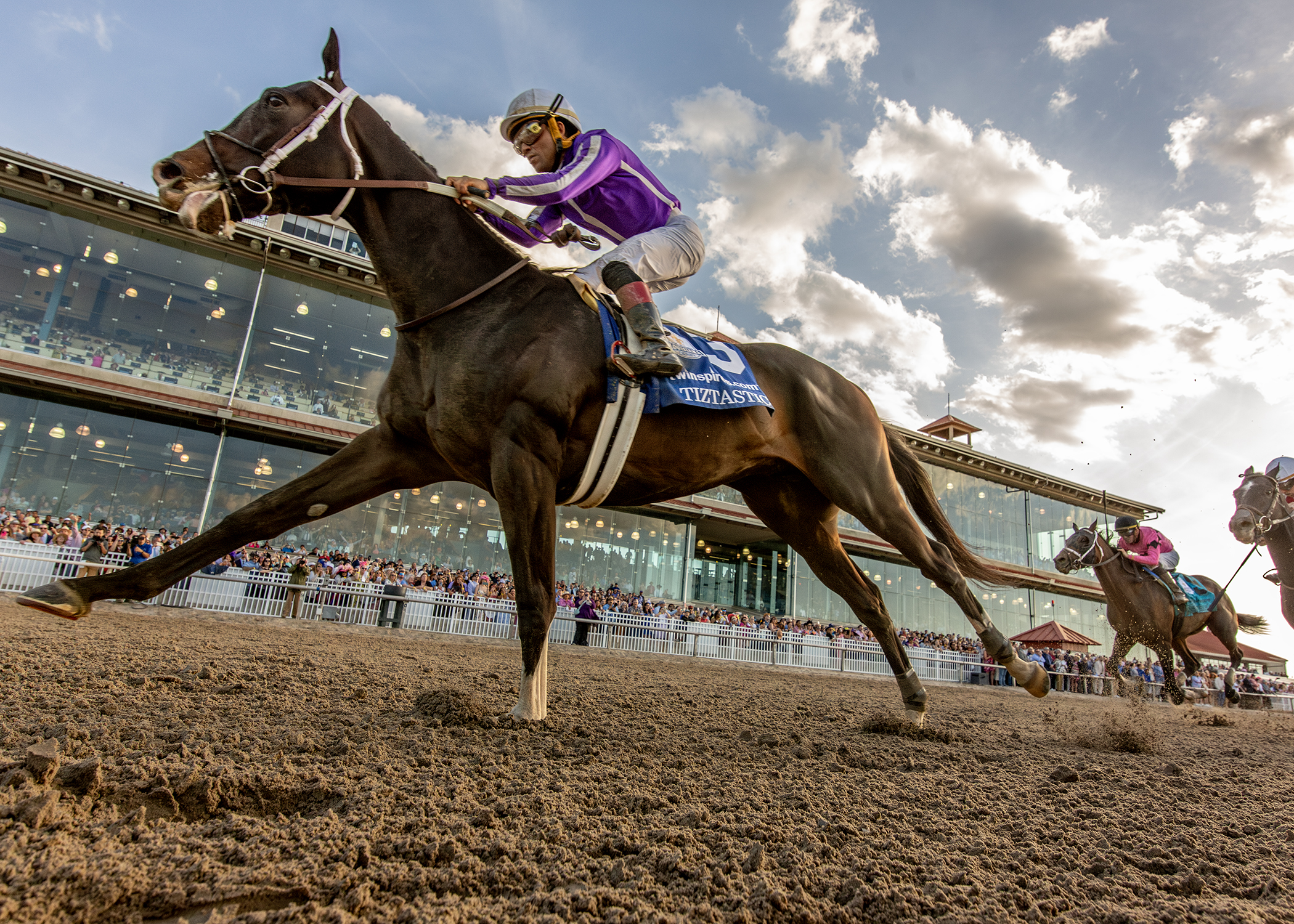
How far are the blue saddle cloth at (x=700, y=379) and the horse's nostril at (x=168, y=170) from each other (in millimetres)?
2091

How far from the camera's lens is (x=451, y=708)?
295cm

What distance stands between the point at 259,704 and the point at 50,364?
72.8 ft

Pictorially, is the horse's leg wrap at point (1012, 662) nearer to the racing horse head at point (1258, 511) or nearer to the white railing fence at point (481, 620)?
the racing horse head at point (1258, 511)

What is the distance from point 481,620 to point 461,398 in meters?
13.7

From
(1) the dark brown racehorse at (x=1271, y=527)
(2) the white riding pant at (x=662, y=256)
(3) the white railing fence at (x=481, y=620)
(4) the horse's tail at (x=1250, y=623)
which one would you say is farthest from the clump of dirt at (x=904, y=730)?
(4) the horse's tail at (x=1250, y=623)

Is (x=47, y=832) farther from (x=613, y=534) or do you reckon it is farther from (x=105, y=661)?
(x=613, y=534)

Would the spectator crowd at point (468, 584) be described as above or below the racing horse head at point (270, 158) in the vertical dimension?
below

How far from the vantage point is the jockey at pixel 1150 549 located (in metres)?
10.3

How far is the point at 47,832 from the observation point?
4.39ft

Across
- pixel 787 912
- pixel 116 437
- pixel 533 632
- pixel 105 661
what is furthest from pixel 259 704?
pixel 116 437

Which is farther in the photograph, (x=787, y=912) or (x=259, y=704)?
(x=259, y=704)

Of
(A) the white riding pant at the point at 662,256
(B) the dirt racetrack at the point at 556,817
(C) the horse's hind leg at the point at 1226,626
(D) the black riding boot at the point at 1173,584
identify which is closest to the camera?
(B) the dirt racetrack at the point at 556,817

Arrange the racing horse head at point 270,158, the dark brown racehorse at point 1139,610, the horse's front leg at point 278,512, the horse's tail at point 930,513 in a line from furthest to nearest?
the dark brown racehorse at point 1139,610 < the horse's tail at point 930,513 < the racing horse head at point 270,158 < the horse's front leg at point 278,512

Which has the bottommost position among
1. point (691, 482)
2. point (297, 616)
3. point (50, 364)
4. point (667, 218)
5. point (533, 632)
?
point (297, 616)
